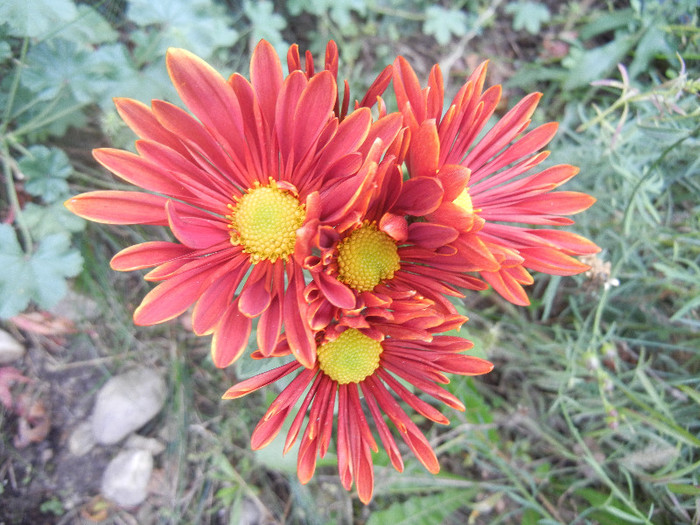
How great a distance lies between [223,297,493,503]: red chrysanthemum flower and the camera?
109cm

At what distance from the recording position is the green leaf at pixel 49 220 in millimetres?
1760

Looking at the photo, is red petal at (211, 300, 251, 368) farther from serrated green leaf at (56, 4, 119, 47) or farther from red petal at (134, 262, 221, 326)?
serrated green leaf at (56, 4, 119, 47)

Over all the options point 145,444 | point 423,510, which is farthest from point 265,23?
point 423,510

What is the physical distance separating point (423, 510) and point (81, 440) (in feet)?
4.90

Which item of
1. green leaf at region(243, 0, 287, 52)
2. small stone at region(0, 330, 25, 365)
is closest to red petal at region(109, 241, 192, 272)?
green leaf at region(243, 0, 287, 52)

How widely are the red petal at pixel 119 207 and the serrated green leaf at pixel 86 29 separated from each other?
0.89 m

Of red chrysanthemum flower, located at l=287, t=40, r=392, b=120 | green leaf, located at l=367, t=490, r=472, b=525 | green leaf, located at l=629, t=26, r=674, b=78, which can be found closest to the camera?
red chrysanthemum flower, located at l=287, t=40, r=392, b=120

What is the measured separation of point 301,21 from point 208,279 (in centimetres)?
177

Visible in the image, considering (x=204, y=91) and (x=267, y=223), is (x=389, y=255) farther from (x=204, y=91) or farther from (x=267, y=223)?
(x=204, y=91)

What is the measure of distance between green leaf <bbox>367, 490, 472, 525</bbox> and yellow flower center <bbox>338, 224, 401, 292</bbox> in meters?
1.24

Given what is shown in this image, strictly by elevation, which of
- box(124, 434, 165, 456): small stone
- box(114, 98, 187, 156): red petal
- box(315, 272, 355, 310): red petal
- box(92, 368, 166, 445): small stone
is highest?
box(114, 98, 187, 156): red petal

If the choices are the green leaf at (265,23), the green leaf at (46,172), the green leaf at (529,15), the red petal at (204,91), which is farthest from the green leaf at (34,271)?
the green leaf at (529,15)

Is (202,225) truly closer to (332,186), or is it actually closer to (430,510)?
(332,186)

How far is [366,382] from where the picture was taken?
52.5 inches
